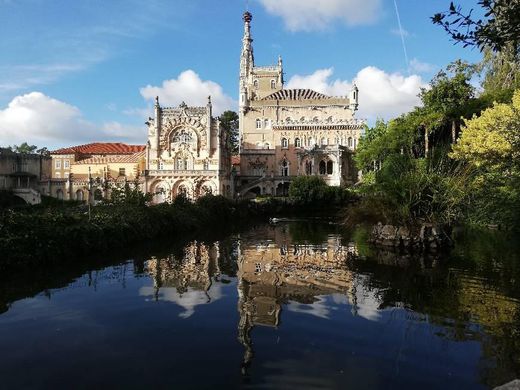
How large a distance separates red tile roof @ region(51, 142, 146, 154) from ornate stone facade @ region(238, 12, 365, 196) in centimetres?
1521

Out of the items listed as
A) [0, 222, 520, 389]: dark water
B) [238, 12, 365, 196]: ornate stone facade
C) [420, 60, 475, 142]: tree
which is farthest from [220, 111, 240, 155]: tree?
[0, 222, 520, 389]: dark water

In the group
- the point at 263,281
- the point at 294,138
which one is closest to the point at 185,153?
the point at 294,138

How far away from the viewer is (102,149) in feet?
205

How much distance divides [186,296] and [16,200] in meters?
48.6

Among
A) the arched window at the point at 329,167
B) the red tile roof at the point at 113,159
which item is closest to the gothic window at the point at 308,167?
the arched window at the point at 329,167

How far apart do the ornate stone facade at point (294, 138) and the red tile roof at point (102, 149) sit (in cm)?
1521

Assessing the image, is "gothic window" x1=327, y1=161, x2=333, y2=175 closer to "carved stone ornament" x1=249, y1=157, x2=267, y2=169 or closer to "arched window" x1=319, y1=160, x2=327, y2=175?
"arched window" x1=319, y1=160, x2=327, y2=175

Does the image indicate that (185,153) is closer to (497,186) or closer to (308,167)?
(308,167)

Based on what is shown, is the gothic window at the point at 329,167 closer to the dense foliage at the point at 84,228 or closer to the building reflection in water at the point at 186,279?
→ the dense foliage at the point at 84,228

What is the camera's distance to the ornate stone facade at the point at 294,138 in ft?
193

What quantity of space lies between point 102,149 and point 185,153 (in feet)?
47.0

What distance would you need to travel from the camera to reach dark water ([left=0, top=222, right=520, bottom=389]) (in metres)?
6.27

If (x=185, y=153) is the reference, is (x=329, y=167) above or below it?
below

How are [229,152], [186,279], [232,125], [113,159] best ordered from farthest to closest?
[232,125]
[229,152]
[113,159]
[186,279]
